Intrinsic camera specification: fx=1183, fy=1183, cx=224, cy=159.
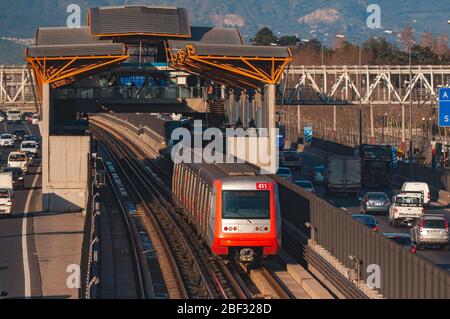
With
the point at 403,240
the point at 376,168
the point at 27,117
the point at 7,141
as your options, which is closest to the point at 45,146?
the point at 403,240

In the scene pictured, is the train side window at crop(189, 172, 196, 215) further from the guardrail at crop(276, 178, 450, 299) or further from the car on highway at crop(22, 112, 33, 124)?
the car on highway at crop(22, 112, 33, 124)

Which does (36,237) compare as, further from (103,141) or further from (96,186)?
(103,141)

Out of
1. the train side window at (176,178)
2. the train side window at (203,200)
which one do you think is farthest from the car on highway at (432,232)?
the train side window at (176,178)

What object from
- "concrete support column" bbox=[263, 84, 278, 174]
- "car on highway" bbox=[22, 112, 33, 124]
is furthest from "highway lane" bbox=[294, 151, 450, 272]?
"car on highway" bbox=[22, 112, 33, 124]

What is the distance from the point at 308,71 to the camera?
100m

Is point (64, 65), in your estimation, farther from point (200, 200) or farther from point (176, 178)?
point (200, 200)

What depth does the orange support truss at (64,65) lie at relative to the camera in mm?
51594

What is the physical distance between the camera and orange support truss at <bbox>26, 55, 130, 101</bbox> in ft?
169

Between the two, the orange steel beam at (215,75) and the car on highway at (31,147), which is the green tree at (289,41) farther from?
the orange steel beam at (215,75)

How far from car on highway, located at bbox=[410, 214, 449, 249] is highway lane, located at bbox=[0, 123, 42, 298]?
1307cm

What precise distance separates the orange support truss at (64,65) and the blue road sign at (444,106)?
47.2 feet

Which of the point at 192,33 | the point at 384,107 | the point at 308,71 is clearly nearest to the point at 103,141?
the point at 308,71

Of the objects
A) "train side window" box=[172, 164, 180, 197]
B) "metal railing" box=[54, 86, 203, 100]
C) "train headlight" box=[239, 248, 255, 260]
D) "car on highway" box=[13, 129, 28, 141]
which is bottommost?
"car on highway" box=[13, 129, 28, 141]

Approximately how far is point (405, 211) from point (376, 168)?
2014 centimetres
